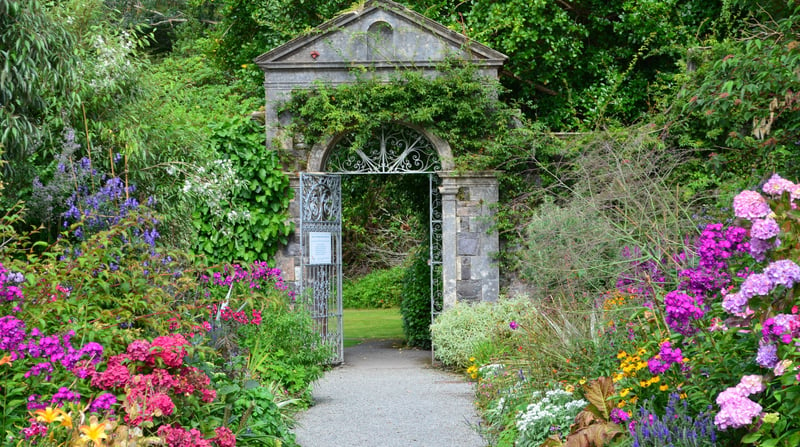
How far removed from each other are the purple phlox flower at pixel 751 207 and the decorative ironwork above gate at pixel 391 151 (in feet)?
23.8

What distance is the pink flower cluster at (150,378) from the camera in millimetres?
3980

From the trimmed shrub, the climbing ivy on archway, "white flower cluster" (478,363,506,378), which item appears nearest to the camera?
"white flower cluster" (478,363,506,378)

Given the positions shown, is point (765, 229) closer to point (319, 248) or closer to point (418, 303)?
point (319, 248)

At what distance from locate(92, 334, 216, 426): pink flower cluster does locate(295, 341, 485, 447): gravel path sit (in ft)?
6.19

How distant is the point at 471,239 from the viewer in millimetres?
10586

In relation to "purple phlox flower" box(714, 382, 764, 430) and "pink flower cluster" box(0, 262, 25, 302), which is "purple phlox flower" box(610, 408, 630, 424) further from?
"pink flower cluster" box(0, 262, 25, 302)

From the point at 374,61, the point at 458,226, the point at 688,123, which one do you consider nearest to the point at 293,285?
the point at 458,226

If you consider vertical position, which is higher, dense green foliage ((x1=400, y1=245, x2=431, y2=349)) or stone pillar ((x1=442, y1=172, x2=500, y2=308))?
stone pillar ((x1=442, y1=172, x2=500, y2=308))

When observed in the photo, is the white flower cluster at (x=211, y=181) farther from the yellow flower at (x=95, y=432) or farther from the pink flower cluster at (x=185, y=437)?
the yellow flower at (x=95, y=432)

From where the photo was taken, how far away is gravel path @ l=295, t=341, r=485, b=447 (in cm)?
631

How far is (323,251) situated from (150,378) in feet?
21.7

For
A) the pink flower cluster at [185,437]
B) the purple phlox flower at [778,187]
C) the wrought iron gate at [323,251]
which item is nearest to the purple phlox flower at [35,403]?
the pink flower cluster at [185,437]

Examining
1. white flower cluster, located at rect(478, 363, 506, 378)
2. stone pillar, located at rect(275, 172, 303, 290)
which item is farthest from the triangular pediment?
white flower cluster, located at rect(478, 363, 506, 378)

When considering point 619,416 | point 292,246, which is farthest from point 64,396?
point 292,246
